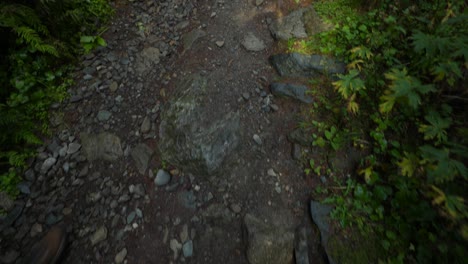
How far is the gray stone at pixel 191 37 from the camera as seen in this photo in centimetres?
423

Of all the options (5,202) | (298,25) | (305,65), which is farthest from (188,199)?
(298,25)

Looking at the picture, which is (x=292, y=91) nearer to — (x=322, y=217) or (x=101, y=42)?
(x=322, y=217)

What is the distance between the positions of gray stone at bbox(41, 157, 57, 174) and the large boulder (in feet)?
4.53

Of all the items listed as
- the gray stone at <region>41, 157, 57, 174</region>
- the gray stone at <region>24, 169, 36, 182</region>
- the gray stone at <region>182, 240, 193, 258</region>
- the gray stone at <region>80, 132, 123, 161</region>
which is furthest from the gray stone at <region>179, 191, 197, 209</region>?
the gray stone at <region>24, 169, 36, 182</region>

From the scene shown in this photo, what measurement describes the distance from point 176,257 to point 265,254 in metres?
0.99

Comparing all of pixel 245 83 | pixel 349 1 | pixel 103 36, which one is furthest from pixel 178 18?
Answer: pixel 349 1

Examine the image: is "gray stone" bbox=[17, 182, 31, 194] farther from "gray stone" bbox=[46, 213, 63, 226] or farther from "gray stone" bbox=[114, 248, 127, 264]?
"gray stone" bbox=[114, 248, 127, 264]

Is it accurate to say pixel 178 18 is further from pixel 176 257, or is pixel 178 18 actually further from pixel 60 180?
pixel 176 257

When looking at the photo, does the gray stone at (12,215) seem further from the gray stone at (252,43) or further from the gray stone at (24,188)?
the gray stone at (252,43)

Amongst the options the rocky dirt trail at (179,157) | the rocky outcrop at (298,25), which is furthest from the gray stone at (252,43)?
the rocky outcrop at (298,25)

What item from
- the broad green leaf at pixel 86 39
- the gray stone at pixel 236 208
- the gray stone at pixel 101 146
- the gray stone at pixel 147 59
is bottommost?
the gray stone at pixel 236 208

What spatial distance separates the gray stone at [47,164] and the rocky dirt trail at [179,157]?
31 mm

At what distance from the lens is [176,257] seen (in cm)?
275

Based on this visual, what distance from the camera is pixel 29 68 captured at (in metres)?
3.53
